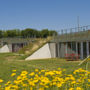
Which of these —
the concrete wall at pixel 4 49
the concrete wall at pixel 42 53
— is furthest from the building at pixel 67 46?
the concrete wall at pixel 4 49

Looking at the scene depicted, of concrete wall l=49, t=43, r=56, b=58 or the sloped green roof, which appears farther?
concrete wall l=49, t=43, r=56, b=58

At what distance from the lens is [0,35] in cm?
8494

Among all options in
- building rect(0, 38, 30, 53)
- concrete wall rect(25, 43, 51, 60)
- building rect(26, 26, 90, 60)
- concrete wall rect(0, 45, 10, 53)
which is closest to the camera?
building rect(26, 26, 90, 60)

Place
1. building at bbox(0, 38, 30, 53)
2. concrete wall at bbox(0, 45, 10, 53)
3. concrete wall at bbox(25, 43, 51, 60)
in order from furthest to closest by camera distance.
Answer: concrete wall at bbox(0, 45, 10, 53) < building at bbox(0, 38, 30, 53) < concrete wall at bbox(25, 43, 51, 60)

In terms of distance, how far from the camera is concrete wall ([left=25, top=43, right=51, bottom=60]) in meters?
28.2

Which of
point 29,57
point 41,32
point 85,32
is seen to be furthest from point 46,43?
point 41,32

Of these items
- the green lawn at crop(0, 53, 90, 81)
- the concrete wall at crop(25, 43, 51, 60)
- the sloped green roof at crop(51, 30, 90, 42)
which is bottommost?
the green lawn at crop(0, 53, 90, 81)

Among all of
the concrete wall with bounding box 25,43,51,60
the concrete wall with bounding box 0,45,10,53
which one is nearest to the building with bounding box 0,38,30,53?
the concrete wall with bounding box 0,45,10,53

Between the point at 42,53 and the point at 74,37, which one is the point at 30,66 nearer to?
the point at 74,37

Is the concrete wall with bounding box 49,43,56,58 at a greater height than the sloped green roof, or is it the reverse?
the sloped green roof

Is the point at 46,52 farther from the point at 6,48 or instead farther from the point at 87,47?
the point at 6,48

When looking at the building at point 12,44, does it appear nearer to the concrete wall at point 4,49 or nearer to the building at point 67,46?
the concrete wall at point 4,49

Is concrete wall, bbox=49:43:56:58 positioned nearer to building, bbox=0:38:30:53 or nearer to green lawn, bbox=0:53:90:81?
green lawn, bbox=0:53:90:81

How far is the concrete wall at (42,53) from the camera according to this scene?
28.2 meters
